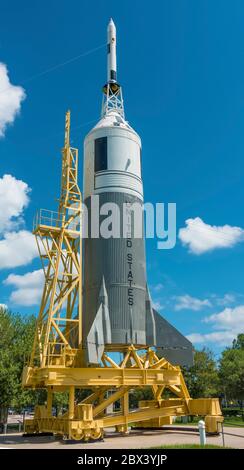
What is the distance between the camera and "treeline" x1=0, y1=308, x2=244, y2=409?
37.4 m

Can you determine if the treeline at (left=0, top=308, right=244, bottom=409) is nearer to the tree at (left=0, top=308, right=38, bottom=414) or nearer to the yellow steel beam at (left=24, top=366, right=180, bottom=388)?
the tree at (left=0, top=308, right=38, bottom=414)

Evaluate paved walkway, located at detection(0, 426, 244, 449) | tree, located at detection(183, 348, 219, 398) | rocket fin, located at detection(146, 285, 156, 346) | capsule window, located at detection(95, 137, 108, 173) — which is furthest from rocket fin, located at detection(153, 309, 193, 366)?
tree, located at detection(183, 348, 219, 398)

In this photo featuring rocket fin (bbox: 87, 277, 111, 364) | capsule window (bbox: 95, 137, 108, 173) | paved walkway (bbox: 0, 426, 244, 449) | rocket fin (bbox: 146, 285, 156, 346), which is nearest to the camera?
paved walkway (bbox: 0, 426, 244, 449)

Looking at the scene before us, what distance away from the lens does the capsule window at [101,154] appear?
28703mm

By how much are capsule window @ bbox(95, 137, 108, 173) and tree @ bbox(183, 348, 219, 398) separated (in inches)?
1070

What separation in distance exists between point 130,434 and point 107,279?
8594 mm

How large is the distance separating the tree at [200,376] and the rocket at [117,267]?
782 inches

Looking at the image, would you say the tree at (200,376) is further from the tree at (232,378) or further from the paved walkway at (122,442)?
the paved walkway at (122,442)

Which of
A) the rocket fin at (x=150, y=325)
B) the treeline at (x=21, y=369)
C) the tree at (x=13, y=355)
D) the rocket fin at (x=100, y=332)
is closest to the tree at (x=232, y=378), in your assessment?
the treeline at (x=21, y=369)

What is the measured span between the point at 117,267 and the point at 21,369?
17652 millimetres

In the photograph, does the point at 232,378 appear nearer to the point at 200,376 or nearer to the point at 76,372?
the point at 200,376

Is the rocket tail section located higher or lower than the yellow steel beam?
higher
